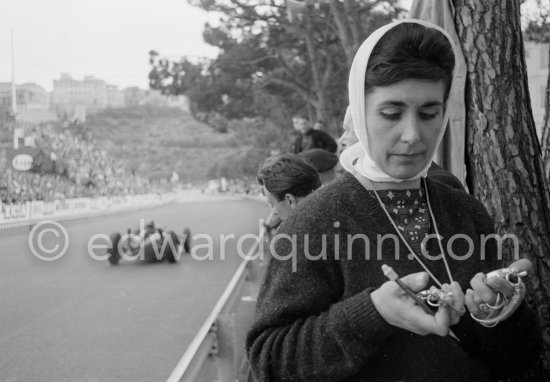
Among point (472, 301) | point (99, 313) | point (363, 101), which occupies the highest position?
point (363, 101)

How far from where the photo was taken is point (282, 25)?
77.4 ft

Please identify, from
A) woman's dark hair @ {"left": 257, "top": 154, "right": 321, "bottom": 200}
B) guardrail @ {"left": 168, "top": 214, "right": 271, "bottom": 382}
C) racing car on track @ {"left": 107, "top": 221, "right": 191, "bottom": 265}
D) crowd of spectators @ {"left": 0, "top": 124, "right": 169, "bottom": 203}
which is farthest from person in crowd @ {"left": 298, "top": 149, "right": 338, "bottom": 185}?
crowd of spectators @ {"left": 0, "top": 124, "right": 169, "bottom": 203}

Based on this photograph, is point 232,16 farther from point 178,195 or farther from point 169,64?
point 178,195

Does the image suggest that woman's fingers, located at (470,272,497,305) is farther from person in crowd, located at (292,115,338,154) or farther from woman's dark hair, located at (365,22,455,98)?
person in crowd, located at (292,115,338,154)

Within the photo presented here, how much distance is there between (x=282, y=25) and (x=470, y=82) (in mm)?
20934

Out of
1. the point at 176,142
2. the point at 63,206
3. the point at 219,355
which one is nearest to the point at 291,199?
the point at 219,355

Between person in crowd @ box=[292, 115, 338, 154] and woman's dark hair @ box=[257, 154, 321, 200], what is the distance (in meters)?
6.69

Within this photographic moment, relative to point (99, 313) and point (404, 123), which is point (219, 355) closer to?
point (404, 123)

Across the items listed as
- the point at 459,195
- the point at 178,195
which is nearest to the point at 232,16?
the point at 459,195

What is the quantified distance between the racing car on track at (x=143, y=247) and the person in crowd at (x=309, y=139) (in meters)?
3.50

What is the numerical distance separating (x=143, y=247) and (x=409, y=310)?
12.9 metres

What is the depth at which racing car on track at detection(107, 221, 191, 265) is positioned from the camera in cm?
1400

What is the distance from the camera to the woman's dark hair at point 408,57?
5.48ft

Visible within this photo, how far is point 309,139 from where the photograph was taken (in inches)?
455
